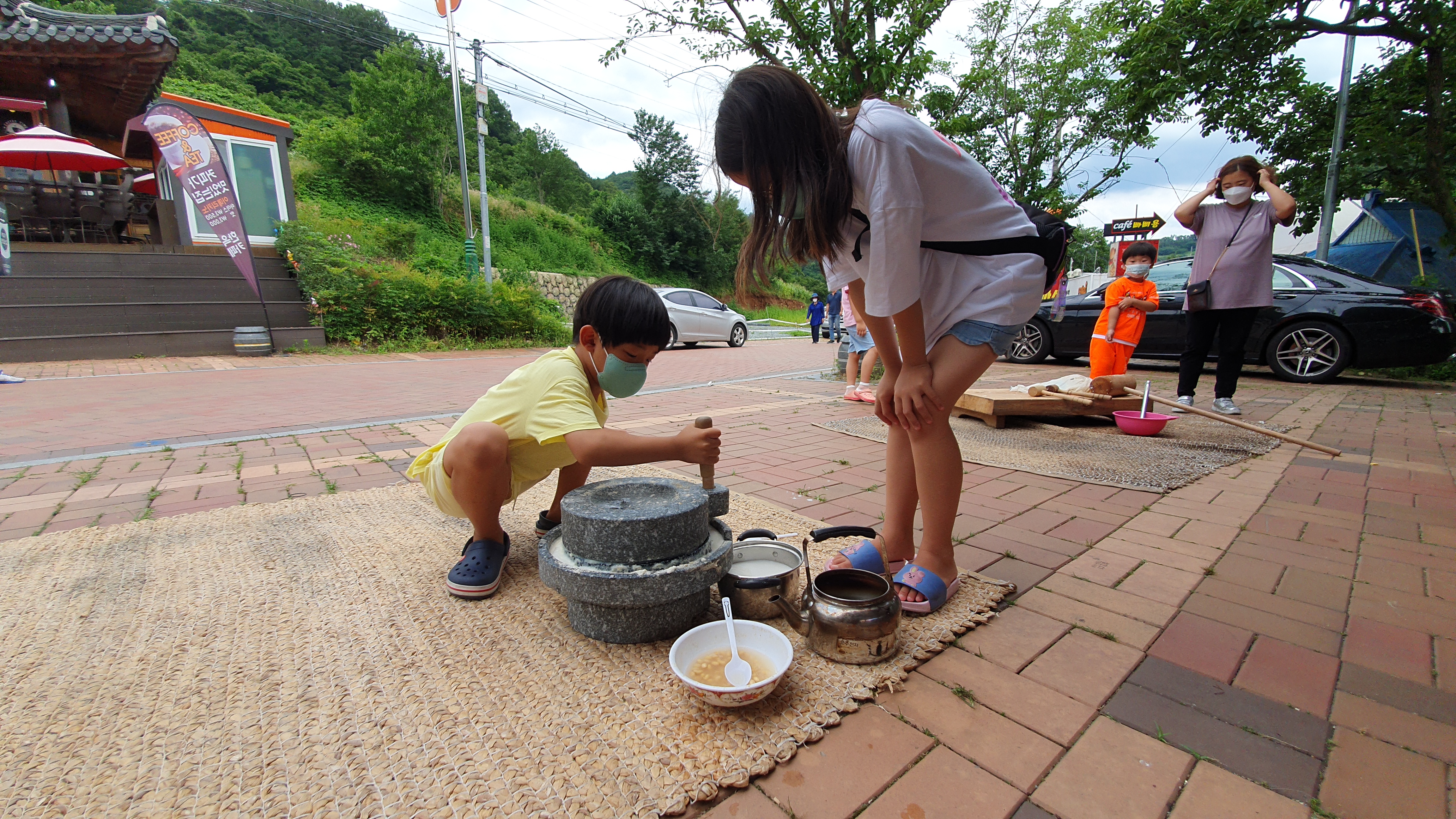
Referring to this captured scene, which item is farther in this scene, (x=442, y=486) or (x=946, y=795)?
(x=442, y=486)

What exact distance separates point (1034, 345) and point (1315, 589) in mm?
7429

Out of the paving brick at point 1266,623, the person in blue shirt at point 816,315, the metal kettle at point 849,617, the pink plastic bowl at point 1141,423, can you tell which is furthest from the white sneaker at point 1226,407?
the person in blue shirt at point 816,315

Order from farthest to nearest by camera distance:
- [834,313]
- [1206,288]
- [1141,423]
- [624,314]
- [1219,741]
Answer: [834,313] < [1206,288] < [1141,423] < [624,314] < [1219,741]

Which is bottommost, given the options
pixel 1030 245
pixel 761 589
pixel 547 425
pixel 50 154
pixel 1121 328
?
pixel 761 589

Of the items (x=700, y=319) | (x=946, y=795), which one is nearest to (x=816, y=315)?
(x=700, y=319)

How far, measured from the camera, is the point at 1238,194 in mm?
4207

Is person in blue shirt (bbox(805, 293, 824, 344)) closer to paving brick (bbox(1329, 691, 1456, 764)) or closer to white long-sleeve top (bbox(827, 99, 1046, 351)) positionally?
white long-sleeve top (bbox(827, 99, 1046, 351))

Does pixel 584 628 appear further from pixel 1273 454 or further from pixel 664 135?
pixel 664 135

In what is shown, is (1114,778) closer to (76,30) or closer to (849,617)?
(849,617)

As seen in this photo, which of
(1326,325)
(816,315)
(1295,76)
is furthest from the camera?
(816,315)

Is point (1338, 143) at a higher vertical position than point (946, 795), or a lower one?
higher

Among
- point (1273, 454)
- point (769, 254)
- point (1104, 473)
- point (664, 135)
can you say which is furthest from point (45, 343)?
point (664, 135)

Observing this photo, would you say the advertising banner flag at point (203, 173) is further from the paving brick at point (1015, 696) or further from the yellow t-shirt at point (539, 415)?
the paving brick at point (1015, 696)

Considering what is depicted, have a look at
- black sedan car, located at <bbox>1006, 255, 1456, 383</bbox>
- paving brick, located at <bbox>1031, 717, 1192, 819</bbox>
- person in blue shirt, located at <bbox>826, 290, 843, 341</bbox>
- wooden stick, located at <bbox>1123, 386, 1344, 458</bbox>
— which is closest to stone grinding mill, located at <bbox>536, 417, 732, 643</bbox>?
paving brick, located at <bbox>1031, 717, 1192, 819</bbox>
